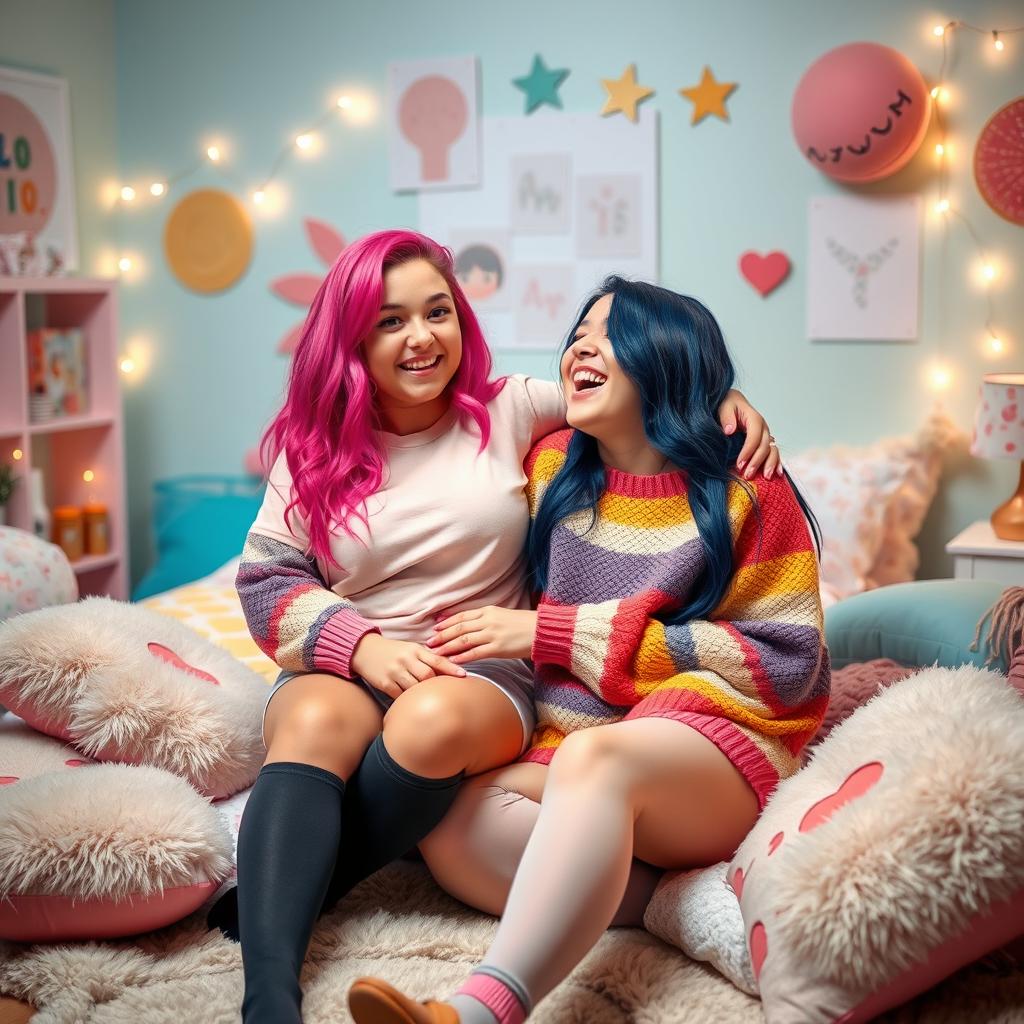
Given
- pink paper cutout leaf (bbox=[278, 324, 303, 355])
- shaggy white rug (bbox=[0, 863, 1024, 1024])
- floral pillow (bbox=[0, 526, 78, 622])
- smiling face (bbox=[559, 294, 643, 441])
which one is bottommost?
shaggy white rug (bbox=[0, 863, 1024, 1024])

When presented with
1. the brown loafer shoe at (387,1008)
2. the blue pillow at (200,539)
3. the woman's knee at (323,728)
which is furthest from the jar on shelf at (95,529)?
the brown loafer shoe at (387,1008)

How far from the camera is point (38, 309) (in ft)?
11.2

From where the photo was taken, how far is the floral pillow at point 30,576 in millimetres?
2214

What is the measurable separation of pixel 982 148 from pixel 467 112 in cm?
129

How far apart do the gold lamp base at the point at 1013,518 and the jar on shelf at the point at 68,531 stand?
2.34 meters

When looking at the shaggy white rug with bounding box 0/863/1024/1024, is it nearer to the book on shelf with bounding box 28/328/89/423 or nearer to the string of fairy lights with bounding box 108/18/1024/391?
the string of fairy lights with bounding box 108/18/1024/391

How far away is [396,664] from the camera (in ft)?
5.07

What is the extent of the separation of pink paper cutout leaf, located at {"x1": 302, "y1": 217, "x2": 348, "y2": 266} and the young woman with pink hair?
173 centimetres

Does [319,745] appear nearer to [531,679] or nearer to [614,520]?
[531,679]

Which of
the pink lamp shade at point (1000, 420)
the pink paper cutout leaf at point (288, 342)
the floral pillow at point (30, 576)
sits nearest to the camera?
the floral pillow at point (30, 576)

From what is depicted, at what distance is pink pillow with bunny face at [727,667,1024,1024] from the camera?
1.19m

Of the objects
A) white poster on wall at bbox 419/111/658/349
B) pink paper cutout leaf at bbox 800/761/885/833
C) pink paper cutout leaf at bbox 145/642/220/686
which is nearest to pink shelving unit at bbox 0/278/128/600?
white poster on wall at bbox 419/111/658/349

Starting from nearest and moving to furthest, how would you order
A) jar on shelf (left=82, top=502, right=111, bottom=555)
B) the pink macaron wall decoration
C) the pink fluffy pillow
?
the pink fluffy pillow < the pink macaron wall decoration < jar on shelf (left=82, top=502, right=111, bottom=555)

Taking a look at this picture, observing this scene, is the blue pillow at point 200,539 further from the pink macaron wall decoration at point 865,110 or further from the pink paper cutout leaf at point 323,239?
the pink macaron wall decoration at point 865,110
